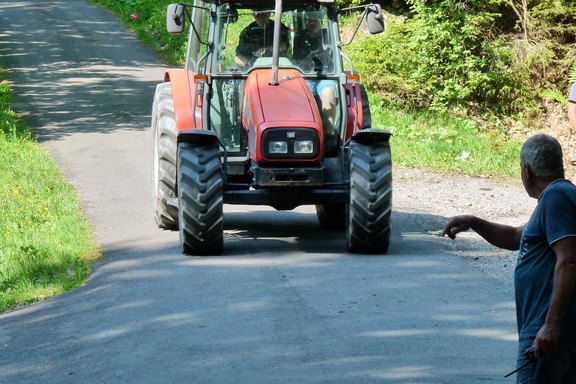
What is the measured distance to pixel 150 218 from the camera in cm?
1290

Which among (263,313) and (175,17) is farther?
(175,17)

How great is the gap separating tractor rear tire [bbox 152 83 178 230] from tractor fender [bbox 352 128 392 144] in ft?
6.96

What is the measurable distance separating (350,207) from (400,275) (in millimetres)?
926

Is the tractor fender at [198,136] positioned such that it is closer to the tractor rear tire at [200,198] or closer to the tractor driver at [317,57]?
the tractor rear tire at [200,198]

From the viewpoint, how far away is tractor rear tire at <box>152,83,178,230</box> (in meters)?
11.7

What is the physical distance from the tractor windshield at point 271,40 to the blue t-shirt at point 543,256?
6.79 m

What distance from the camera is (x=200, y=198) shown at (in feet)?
33.6

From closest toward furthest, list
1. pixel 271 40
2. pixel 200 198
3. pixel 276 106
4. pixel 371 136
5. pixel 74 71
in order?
1. pixel 200 198
2. pixel 371 136
3. pixel 276 106
4. pixel 271 40
5. pixel 74 71

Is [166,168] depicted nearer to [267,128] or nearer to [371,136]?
[267,128]

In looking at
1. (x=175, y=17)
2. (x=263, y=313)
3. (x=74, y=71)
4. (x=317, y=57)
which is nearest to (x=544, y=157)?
(x=263, y=313)

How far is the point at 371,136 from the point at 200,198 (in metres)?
1.71

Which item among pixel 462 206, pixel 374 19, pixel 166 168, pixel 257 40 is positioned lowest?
pixel 462 206

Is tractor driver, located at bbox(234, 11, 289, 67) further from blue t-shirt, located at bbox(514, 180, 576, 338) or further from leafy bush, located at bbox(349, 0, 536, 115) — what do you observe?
leafy bush, located at bbox(349, 0, 536, 115)

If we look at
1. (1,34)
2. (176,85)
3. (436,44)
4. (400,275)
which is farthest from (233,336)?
(1,34)
